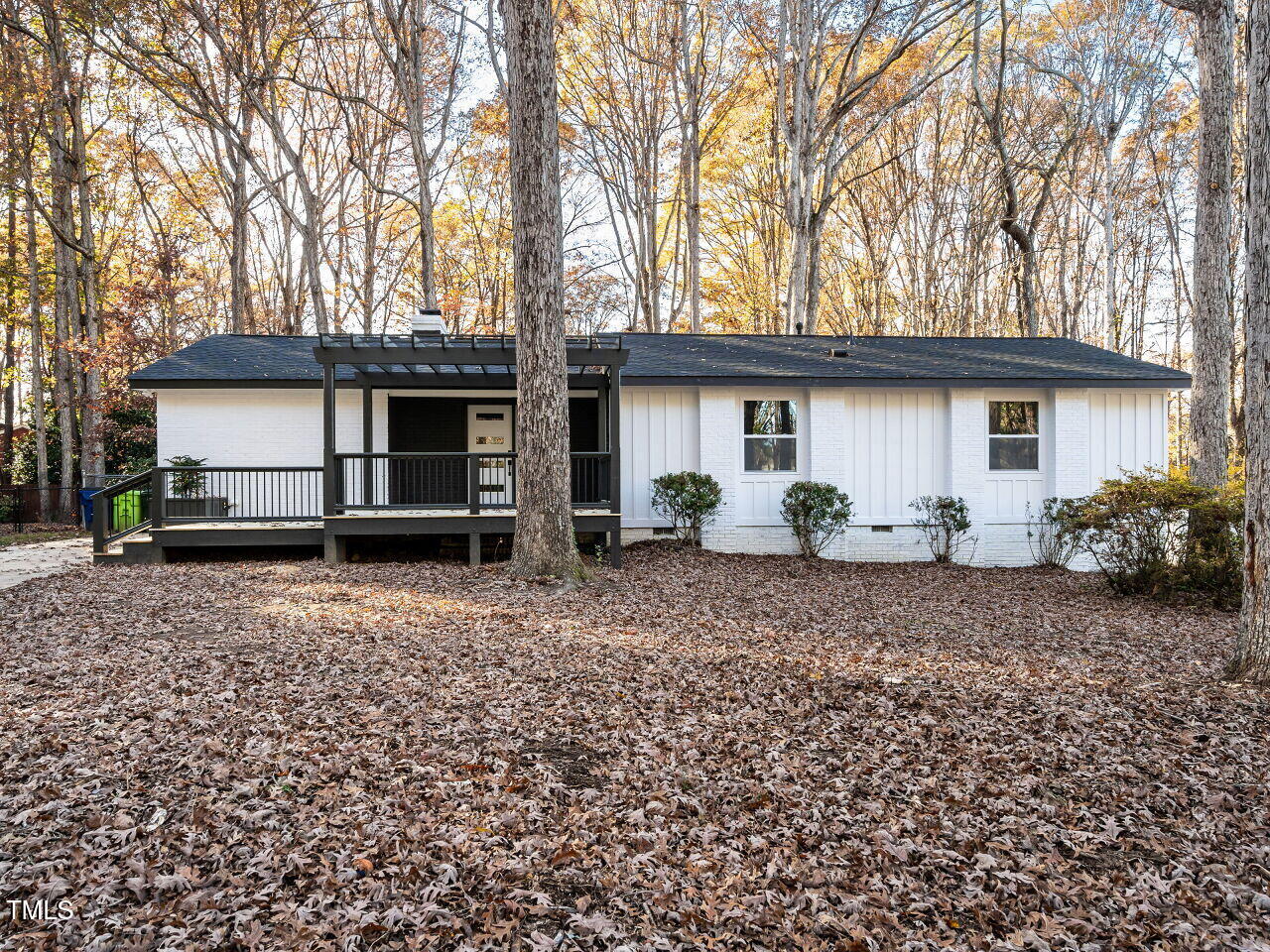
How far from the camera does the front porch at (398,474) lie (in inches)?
392

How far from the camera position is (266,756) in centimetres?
351

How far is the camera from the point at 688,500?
36.7 feet

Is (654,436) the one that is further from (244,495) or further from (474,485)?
(244,495)

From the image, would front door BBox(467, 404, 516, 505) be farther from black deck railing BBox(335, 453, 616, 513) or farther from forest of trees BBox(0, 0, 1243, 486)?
forest of trees BBox(0, 0, 1243, 486)

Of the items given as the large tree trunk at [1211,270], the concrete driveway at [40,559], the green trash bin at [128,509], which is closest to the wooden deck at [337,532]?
the concrete driveway at [40,559]

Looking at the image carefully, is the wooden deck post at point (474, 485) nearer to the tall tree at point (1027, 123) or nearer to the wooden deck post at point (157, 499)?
the wooden deck post at point (157, 499)

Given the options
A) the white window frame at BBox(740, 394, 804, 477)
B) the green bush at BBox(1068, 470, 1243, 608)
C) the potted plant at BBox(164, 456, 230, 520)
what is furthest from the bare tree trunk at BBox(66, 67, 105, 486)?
the green bush at BBox(1068, 470, 1243, 608)

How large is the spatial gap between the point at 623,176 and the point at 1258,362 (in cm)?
1826

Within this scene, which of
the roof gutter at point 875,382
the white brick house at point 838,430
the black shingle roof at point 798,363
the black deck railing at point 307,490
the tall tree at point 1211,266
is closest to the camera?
the tall tree at point 1211,266

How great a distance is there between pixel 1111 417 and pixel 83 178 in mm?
21386

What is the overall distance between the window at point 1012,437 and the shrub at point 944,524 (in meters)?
1.08

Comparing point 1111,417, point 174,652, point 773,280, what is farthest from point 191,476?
point 773,280

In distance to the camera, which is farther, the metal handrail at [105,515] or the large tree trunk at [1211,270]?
the metal handrail at [105,515]

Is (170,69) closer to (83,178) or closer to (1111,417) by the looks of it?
(83,178)
